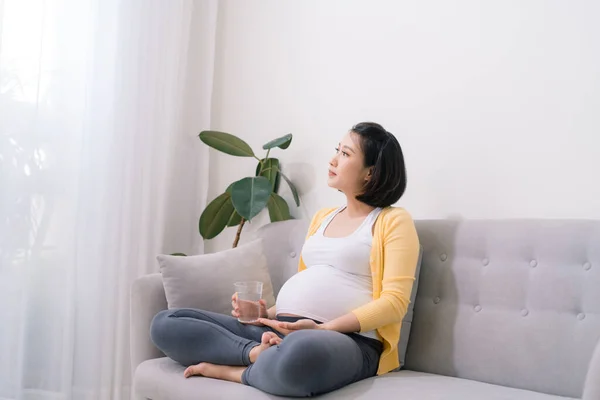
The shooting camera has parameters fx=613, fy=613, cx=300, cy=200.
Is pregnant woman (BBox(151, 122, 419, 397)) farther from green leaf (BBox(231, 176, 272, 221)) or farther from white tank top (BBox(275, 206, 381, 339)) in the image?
green leaf (BBox(231, 176, 272, 221))

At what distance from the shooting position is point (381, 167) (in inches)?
78.4

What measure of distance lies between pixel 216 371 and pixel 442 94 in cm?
129

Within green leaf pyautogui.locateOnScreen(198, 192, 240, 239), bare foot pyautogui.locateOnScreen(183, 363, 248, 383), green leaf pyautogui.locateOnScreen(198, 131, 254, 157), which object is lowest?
bare foot pyautogui.locateOnScreen(183, 363, 248, 383)

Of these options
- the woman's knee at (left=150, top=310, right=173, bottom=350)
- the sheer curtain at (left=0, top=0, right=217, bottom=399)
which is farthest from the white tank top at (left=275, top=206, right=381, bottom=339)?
the sheer curtain at (left=0, top=0, right=217, bottom=399)

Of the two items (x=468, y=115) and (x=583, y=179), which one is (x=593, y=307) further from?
(x=468, y=115)

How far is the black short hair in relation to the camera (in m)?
1.98

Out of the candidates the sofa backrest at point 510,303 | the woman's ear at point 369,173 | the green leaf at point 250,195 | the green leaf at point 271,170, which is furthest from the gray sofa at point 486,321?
the green leaf at point 271,170

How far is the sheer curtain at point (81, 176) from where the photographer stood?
235cm

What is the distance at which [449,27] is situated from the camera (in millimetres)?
2256

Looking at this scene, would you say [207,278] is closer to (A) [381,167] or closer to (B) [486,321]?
(A) [381,167]

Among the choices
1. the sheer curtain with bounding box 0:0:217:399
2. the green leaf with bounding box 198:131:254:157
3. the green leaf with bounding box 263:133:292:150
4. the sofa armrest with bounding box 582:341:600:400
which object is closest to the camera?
the sofa armrest with bounding box 582:341:600:400

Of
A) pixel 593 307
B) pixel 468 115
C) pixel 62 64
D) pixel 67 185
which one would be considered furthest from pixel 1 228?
pixel 593 307

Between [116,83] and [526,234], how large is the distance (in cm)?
180

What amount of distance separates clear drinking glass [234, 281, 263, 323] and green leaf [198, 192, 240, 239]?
3.69 feet
